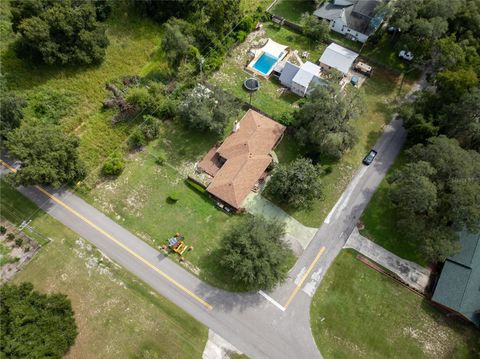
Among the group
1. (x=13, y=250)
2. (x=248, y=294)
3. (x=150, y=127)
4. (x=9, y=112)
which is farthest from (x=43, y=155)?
(x=248, y=294)

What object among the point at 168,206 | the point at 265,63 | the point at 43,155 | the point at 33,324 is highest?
the point at 265,63

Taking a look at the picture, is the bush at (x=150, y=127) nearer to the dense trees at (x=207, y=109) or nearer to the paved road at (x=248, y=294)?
the dense trees at (x=207, y=109)

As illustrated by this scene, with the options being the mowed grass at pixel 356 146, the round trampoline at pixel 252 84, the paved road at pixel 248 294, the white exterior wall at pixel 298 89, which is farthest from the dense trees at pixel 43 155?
the white exterior wall at pixel 298 89

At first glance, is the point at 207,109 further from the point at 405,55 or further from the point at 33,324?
the point at 405,55

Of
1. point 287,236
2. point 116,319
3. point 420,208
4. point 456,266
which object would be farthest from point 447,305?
point 116,319

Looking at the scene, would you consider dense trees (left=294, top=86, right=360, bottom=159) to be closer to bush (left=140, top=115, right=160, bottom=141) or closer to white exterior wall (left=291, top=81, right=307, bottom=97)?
white exterior wall (left=291, top=81, right=307, bottom=97)

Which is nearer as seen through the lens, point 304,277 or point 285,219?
point 304,277
